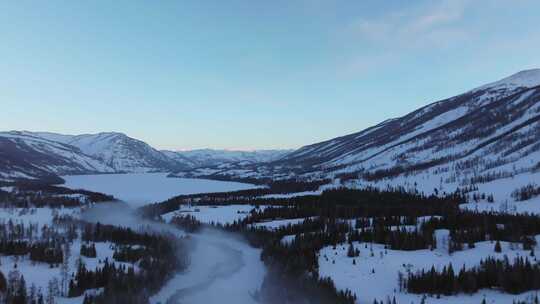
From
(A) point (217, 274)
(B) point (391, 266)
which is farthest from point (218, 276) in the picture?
(B) point (391, 266)

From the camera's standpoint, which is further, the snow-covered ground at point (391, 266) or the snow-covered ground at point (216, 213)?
the snow-covered ground at point (216, 213)

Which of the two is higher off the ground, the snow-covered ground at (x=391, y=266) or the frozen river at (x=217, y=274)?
the snow-covered ground at (x=391, y=266)

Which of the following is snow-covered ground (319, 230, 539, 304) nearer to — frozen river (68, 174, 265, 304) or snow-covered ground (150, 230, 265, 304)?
snow-covered ground (150, 230, 265, 304)

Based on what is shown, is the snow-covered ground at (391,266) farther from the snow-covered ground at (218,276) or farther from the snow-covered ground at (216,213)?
the snow-covered ground at (216,213)

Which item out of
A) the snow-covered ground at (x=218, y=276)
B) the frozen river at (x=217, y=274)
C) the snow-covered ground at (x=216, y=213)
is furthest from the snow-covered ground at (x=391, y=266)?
the snow-covered ground at (x=216, y=213)

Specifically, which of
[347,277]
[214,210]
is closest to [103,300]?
[347,277]

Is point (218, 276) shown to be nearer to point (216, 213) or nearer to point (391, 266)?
point (391, 266)

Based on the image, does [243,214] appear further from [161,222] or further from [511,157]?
[511,157]

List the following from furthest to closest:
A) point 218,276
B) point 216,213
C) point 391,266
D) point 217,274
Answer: point 216,213
point 217,274
point 218,276
point 391,266

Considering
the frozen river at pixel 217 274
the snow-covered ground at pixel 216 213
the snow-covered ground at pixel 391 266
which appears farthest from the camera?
the snow-covered ground at pixel 216 213
